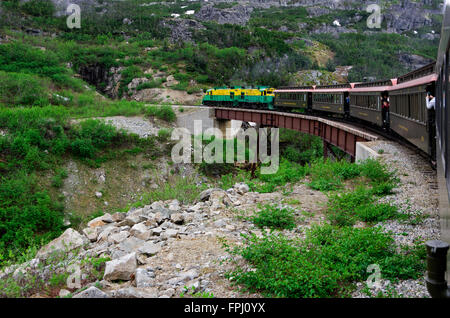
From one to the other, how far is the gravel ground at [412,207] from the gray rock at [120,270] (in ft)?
10.7

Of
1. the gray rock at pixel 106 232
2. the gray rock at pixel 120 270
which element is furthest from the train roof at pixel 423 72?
the gray rock at pixel 106 232

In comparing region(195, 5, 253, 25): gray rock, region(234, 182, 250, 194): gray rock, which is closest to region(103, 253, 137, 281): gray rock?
region(234, 182, 250, 194): gray rock

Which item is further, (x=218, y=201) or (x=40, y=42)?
(x=40, y=42)

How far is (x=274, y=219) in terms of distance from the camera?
785cm

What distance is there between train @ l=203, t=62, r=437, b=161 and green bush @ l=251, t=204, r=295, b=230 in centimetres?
425

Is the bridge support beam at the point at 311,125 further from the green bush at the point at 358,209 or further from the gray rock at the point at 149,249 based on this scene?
the gray rock at the point at 149,249

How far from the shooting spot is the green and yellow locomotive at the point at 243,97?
3550 cm

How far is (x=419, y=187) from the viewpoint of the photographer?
900 centimetres

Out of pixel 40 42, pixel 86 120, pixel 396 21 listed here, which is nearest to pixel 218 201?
pixel 86 120

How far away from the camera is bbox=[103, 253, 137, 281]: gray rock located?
5.82 meters

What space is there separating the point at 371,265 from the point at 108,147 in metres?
25.0
